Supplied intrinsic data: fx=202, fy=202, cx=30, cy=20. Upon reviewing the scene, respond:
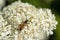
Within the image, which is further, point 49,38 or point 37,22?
point 49,38

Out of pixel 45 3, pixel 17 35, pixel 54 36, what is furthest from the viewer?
pixel 45 3

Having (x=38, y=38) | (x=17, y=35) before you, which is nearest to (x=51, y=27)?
(x=38, y=38)

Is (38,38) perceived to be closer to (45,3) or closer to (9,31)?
(9,31)

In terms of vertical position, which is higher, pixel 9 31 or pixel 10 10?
pixel 10 10

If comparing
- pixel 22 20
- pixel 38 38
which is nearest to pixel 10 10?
pixel 22 20

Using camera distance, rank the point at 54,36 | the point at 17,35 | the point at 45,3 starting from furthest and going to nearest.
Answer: the point at 45,3 → the point at 54,36 → the point at 17,35

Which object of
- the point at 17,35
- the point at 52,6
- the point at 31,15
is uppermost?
the point at 52,6
